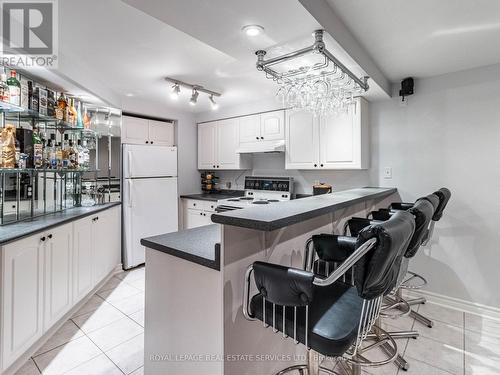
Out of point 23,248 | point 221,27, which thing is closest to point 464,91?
point 221,27

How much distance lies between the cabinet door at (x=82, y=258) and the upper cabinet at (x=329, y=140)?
7.65ft

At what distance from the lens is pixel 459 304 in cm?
272

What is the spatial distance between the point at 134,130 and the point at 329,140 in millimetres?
2670

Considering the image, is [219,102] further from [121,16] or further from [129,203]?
[121,16]

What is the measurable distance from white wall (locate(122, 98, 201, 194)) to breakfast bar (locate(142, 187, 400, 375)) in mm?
2957

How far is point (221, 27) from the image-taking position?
1.56m

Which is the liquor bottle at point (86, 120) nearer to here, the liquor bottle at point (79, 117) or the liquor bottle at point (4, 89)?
the liquor bottle at point (79, 117)

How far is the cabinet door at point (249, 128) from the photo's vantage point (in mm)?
3906

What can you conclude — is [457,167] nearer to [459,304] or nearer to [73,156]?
[459,304]

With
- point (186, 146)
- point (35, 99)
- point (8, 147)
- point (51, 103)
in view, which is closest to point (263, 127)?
point (186, 146)

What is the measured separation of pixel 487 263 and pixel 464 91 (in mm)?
1619

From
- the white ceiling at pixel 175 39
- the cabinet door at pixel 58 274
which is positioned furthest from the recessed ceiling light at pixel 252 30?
the cabinet door at pixel 58 274

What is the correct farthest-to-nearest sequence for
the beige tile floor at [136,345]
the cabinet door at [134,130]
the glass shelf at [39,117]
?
the cabinet door at [134,130] < the glass shelf at [39,117] < the beige tile floor at [136,345]

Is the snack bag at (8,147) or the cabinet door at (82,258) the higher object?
the snack bag at (8,147)
